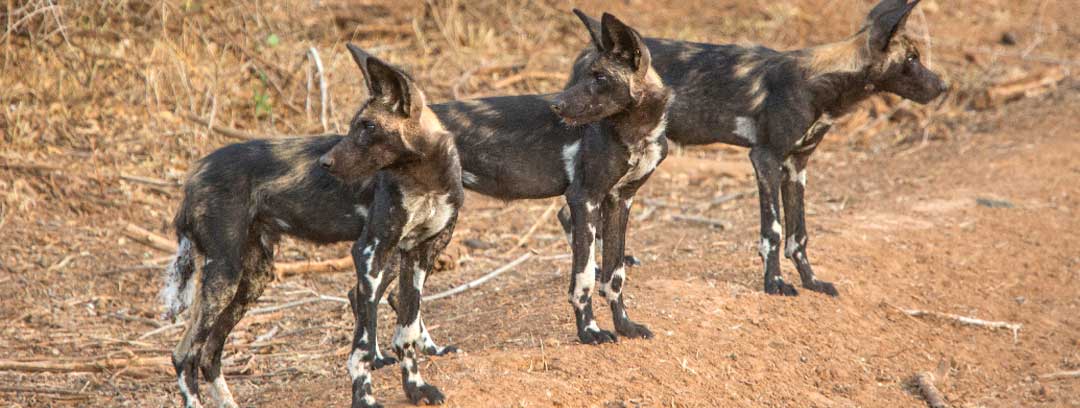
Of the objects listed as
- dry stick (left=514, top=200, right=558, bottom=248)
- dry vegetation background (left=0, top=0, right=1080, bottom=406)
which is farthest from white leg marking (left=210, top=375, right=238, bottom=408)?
dry stick (left=514, top=200, right=558, bottom=248)

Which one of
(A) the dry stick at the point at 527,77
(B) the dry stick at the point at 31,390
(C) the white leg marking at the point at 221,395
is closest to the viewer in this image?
(C) the white leg marking at the point at 221,395

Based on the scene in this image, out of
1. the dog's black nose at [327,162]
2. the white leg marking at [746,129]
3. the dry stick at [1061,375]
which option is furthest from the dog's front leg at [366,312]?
the dry stick at [1061,375]

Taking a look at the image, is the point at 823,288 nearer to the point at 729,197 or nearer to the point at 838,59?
the point at 838,59

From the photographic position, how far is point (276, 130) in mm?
10570

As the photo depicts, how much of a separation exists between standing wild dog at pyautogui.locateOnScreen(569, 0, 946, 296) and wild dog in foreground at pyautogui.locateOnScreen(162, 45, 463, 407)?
6.38 feet

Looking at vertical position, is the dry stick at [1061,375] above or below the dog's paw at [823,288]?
below

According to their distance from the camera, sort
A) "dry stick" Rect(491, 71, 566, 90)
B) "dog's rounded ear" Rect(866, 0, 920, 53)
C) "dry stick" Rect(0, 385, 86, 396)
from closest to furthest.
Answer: "dry stick" Rect(0, 385, 86, 396) → "dog's rounded ear" Rect(866, 0, 920, 53) → "dry stick" Rect(491, 71, 566, 90)

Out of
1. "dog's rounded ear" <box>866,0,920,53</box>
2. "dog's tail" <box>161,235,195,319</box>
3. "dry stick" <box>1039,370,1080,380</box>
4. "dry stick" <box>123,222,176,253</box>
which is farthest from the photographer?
"dry stick" <box>123,222,176,253</box>

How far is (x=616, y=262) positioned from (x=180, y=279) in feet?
7.20

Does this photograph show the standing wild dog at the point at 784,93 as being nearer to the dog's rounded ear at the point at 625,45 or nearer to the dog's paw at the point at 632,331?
the dog's rounded ear at the point at 625,45

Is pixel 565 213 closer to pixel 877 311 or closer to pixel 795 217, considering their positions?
pixel 795 217

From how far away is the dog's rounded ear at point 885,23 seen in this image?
6934mm

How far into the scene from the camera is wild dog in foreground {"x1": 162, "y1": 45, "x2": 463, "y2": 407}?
4.99m

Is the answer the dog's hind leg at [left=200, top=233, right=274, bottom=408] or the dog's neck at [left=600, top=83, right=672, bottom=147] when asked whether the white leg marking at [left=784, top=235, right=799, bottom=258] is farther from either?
the dog's hind leg at [left=200, top=233, right=274, bottom=408]
